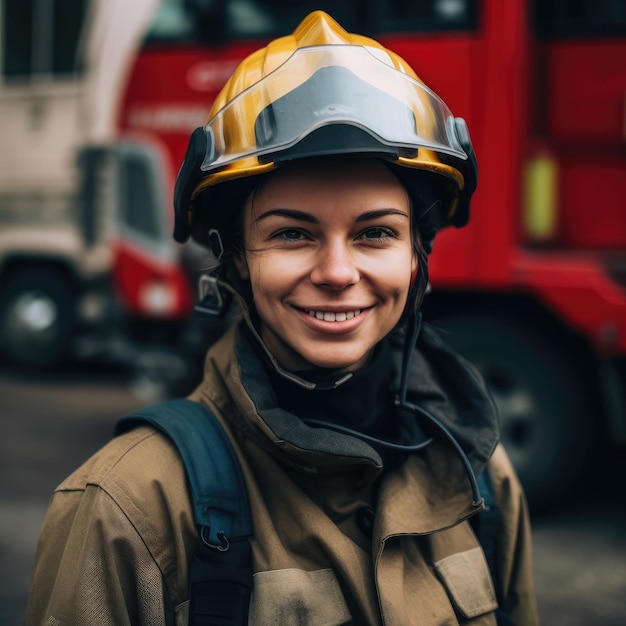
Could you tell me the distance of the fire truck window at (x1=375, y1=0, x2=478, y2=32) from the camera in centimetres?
429

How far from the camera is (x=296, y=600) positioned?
1440 mm

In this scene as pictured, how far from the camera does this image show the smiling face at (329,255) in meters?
1.52

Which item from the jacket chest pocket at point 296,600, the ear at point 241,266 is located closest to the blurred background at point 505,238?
the ear at point 241,266

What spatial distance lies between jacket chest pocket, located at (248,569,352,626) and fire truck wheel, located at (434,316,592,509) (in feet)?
9.65

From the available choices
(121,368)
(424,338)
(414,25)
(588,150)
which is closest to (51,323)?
(121,368)

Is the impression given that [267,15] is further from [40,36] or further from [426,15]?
[40,36]

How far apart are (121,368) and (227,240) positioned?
24.0 feet

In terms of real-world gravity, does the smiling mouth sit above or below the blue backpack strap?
above

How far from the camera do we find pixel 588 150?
13.8 feet

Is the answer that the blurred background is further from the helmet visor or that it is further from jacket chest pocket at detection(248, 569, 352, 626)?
jacket chest pocket at detection(248, 569, 352, 626)

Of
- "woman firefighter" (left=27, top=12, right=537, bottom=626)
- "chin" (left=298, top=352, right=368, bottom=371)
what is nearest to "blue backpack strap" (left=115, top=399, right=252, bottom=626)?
"woman firefighter" (left=27, top=12, right=537, bottom=626)

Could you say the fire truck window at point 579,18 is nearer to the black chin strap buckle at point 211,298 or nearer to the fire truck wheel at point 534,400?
the fire truck wheel at point 534,400

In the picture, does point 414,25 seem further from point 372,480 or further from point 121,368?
point 121,368

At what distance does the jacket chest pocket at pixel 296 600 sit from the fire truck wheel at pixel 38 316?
270 inches
